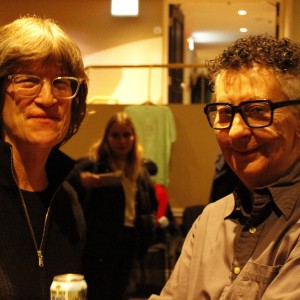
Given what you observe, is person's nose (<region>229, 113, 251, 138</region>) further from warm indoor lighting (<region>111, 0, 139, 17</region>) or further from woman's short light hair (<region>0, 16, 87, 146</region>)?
warm indoor lighting (<region>111, 0, 139, 17</region>)

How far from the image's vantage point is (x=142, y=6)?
6.44 meters

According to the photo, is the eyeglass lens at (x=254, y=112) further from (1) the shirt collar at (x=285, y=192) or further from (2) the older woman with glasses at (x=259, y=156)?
(1) the shirt collar at (x=285, y=192)

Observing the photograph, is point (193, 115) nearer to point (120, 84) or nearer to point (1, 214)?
point (120, 84)

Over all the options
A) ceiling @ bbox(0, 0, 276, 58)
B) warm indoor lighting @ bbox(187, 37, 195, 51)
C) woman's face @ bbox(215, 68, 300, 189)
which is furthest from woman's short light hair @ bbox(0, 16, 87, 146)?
warm indoor lighting @ bbox(187, 37, 195, 51)

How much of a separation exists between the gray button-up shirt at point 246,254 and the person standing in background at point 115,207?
2.13m

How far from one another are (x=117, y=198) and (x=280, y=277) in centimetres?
245

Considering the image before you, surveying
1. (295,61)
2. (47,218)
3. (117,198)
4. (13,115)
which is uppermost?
(295,61)

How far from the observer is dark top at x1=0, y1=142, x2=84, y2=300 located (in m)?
1.36

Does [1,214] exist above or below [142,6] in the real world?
below

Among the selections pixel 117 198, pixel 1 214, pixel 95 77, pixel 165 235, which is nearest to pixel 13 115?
pixel 1 214

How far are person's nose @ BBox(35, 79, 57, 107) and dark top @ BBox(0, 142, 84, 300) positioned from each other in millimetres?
139

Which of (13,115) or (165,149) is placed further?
(165,149)

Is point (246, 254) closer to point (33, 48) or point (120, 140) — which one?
point (33, 48)

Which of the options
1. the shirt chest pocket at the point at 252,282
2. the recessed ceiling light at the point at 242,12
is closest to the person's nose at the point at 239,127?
the shirt chest pocket at the point at 252,282
